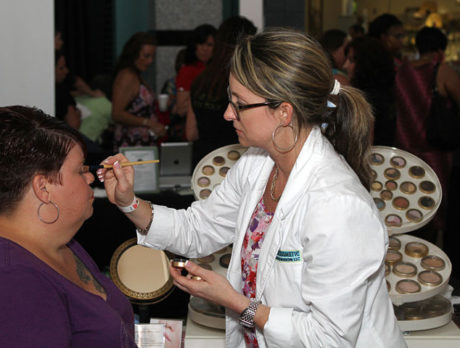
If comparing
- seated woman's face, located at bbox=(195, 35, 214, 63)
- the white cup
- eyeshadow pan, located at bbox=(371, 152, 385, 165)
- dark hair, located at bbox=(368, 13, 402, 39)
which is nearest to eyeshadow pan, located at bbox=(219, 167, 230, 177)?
eyeshadow pan, located at bbox=(371, 152, 385, 165)

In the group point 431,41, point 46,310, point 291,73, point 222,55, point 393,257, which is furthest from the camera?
point 431,41

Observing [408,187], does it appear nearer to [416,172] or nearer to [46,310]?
[416,172]

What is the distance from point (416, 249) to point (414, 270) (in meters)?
0.10

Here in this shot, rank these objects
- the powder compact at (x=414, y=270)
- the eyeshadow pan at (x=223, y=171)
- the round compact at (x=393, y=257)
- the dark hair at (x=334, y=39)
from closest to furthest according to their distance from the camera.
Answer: the powder compact at (x=414, y=270) → the round compact at (x=393, y=257) → the eyeshadow pan at (x=223, y=171) → the dark hair at (x=334, y=39)

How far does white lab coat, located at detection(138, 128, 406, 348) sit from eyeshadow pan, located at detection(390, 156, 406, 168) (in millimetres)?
689

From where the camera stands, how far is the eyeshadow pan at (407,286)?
204 centimetres

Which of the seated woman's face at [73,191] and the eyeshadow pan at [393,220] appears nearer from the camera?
the seated woman's face at [73,191]

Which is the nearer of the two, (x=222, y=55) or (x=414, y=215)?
(x=414, y=215)

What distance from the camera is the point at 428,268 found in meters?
2.11

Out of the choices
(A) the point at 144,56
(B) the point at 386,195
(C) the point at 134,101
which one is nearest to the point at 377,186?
(B) the point at 386,195

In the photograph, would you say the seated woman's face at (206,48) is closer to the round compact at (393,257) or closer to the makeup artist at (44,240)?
the round compact at (393,257)

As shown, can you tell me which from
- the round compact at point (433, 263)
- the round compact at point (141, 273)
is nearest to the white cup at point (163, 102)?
the round compact at point (141, 273)

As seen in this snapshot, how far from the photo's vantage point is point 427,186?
7.25ft

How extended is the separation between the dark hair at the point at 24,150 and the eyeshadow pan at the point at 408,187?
1.27m
